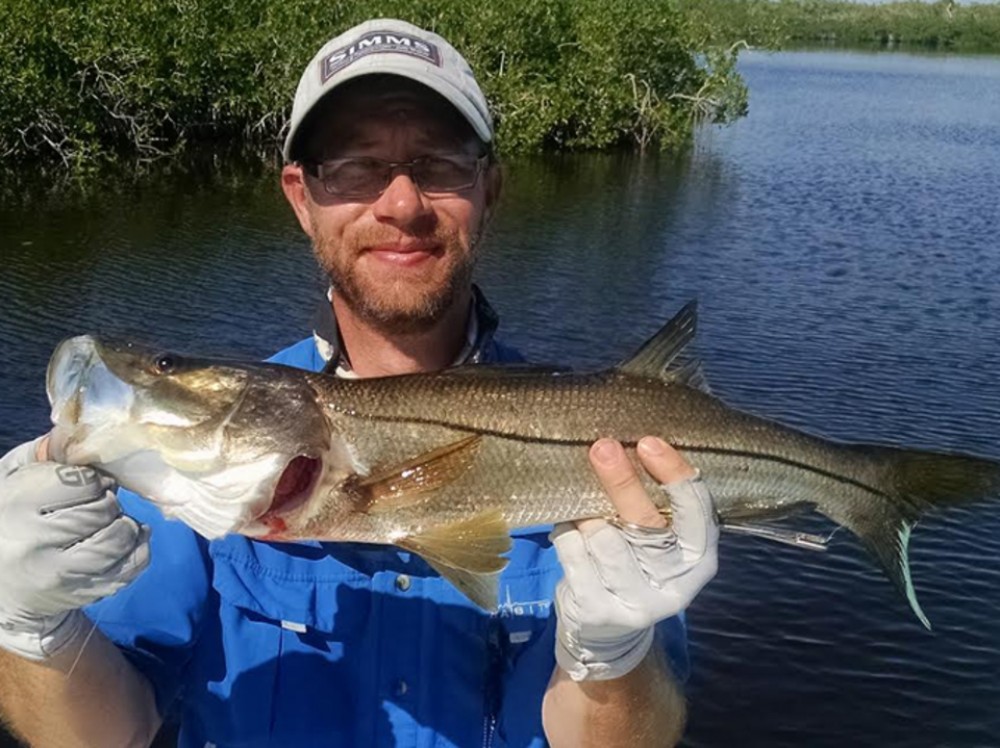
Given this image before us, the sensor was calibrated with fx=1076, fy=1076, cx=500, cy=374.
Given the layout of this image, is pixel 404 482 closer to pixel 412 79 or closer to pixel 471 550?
pixel 471 550

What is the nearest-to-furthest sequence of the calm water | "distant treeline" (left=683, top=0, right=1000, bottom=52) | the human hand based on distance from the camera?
the human hand → the calm water → "distant treeline" (left=683, top=0, right=1000, bottom=52)

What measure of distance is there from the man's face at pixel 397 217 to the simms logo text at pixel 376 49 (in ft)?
0.35

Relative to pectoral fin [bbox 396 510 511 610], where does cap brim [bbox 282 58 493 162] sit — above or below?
above

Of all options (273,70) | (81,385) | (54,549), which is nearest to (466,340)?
(81,385)

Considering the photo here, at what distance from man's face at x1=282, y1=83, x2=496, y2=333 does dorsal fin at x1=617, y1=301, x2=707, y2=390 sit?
0.71 metres

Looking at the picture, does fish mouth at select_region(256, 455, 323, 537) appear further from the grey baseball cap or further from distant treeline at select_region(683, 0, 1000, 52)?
distant treeline at select_region(683, 0, 1000, 52)

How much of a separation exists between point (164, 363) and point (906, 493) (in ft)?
8.02

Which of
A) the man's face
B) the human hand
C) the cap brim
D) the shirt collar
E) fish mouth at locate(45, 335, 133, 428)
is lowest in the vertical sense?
the human hand

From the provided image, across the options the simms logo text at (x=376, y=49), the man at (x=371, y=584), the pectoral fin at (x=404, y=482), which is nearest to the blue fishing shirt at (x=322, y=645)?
the man at (x=371, y=584)

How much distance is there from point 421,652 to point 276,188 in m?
→ 30.4

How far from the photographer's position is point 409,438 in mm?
3131

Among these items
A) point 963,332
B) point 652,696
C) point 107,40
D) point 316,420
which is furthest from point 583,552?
point 107,40

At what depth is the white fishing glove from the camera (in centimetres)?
283

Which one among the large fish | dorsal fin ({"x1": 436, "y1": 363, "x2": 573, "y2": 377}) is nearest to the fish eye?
the large fish
